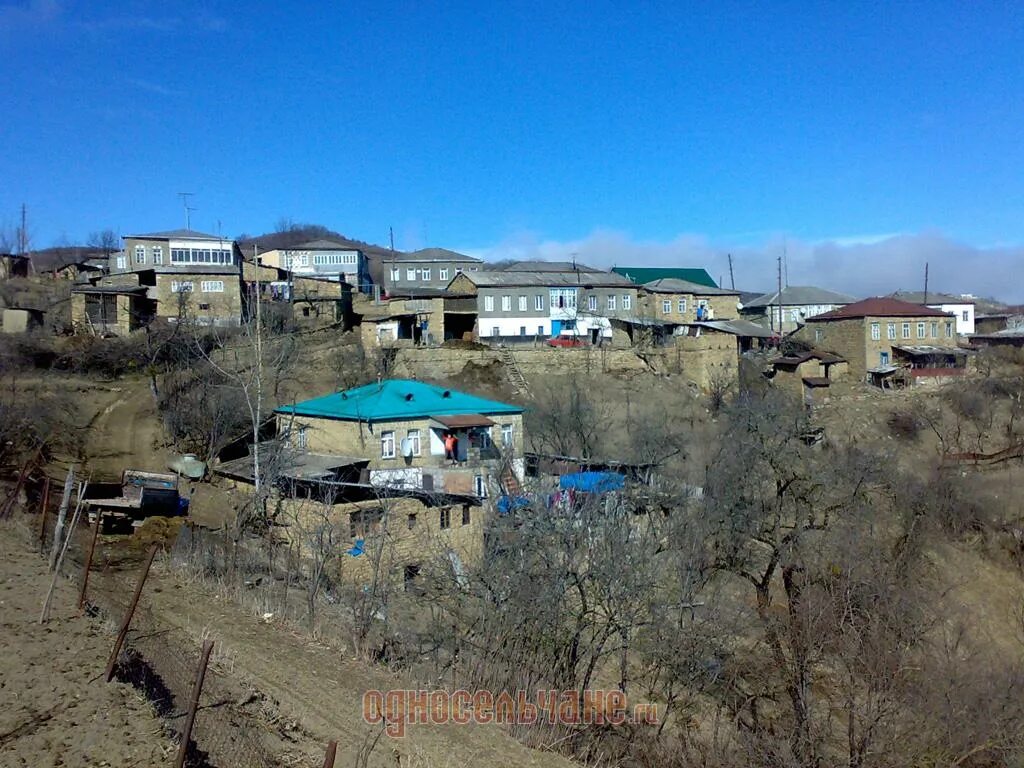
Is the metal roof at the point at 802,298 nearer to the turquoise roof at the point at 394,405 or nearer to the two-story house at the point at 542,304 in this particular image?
the two-story house at the point at 542,304

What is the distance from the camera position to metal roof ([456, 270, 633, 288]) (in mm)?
37312

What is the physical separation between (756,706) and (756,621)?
8.85 ft

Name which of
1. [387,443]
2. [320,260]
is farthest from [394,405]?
[320,260]

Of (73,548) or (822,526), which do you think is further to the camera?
(822,526)

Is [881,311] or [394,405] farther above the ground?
[881,311]

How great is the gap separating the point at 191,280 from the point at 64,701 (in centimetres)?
3124

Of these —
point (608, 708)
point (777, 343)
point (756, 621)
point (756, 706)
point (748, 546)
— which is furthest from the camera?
point (777, 343)

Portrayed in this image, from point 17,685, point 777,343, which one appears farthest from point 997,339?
point 17,685

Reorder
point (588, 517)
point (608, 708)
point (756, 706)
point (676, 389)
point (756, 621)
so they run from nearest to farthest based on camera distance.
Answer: point (608, 708)
point (588, 517)
point (756, 706)
point (756, 621)
point (676, 389)

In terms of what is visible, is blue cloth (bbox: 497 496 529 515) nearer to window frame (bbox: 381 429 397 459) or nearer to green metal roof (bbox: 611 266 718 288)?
window frame (bbox: 381 429 397 459)

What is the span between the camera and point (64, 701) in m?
6.20

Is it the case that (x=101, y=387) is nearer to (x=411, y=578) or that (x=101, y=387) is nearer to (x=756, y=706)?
(x=411, y=578)

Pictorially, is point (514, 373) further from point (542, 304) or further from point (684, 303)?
point (684, 303)

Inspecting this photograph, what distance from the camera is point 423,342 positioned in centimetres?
3353
